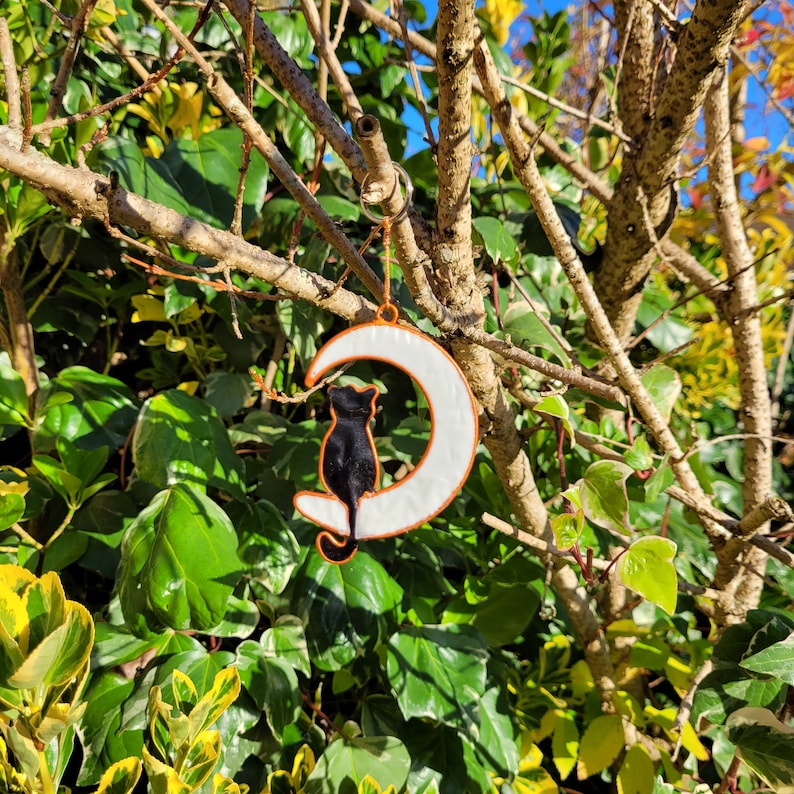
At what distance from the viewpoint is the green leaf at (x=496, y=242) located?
2.51 ft

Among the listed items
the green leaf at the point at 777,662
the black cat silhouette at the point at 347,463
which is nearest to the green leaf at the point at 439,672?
the black cat silhouette at the point at 347,463

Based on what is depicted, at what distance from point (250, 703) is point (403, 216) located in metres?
0.60

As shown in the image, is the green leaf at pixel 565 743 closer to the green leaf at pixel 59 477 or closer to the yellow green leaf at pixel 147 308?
the green leaf at pixel 59 477

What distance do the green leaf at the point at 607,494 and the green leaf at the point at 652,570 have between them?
34 millimetres

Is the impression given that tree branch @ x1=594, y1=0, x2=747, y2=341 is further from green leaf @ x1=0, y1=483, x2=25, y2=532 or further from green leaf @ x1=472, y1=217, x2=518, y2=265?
green leaf @ x1=0, y1=483, x2=25, y2=532

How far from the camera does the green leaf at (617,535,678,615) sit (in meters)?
0.56

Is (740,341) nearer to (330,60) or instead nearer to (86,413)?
(330,60)

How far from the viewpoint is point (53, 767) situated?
0.58 m

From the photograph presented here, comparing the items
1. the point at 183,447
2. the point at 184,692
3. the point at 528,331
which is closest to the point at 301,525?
the point at 183,447

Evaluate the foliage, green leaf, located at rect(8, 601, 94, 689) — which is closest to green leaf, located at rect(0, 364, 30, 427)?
the foliage

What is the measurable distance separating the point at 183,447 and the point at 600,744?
71cm

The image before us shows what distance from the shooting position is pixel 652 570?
1.89 feet

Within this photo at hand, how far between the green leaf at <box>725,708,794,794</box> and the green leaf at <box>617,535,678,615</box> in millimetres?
178

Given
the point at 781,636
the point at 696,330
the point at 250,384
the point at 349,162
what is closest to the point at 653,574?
the point at 781,636
